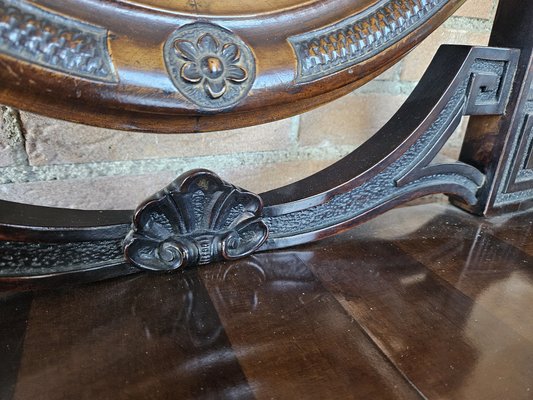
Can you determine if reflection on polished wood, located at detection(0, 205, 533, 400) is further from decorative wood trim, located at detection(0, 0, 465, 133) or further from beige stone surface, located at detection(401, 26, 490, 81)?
beige stone surface, located at detection(401, 26, 490, 81)

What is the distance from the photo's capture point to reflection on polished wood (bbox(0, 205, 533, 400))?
255 mm

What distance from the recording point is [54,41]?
0.24 metres

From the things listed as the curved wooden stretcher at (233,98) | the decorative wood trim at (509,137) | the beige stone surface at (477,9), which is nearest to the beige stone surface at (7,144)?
the curved wooden stretcher at (233,98)

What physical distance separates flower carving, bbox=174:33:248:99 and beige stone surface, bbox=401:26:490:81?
0.39m

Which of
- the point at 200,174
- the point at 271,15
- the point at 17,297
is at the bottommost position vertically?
the point at 17,297

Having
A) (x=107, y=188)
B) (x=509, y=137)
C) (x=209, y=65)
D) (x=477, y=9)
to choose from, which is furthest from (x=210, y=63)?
(x=477, y=9)

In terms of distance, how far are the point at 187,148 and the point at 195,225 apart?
0.17 metres

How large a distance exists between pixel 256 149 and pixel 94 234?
267 mm

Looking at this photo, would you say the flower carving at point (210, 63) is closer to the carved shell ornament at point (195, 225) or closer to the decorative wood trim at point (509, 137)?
the carved shell ornament at point (195, 225)

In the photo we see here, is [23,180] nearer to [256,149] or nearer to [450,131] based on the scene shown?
[256,149]

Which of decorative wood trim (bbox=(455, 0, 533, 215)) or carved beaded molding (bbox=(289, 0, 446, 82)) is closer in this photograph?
carved beaded molding (bbox=(289, 0, 446, 82))

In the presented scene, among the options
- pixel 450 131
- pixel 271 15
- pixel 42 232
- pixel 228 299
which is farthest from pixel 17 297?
pixel 450 131

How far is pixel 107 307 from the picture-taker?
32 cm

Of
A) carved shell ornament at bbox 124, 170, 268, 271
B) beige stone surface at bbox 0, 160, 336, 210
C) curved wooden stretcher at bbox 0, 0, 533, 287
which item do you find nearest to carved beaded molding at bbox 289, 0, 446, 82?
curved wooden stretcher at bbox 0, 0, 533, 287
